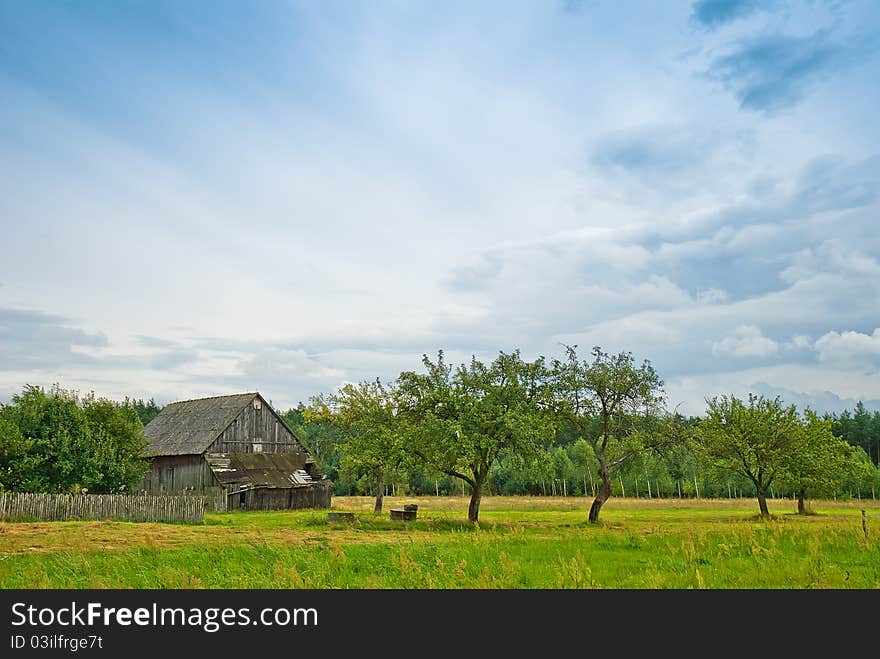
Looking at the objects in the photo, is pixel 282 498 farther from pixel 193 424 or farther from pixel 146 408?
pixel 146 408

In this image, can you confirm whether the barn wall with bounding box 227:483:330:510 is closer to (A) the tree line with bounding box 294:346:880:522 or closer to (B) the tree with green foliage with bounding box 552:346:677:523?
(A) the tree line with bounding box 294:346:880:522

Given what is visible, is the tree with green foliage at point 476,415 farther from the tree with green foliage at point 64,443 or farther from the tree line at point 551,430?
the tree with green foliage at point 64,443

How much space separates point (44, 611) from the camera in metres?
9.72

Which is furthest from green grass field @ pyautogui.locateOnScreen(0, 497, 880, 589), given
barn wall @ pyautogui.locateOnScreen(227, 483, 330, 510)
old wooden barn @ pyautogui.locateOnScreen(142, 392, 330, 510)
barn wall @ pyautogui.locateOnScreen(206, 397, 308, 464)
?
barn wall @ pyautogui.locateOnScreen(206, 397, 308, 464)

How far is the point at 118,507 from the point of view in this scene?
3844cm

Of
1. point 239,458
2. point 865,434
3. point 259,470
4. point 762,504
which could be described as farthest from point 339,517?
point 865,434

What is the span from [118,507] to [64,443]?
677 cm

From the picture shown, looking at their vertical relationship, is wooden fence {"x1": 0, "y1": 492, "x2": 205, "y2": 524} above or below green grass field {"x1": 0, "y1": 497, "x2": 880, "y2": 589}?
below

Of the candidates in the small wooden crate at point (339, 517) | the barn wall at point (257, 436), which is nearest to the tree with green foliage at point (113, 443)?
the barn wall at point (257, 436)

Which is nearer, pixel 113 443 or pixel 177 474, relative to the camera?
pixel 113 443

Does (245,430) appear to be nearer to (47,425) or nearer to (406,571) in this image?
(47,425)

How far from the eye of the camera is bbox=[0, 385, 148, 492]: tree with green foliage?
40.4 meters

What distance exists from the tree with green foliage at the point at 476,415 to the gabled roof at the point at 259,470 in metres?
21.8

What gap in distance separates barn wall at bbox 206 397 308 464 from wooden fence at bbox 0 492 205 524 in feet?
60.1
